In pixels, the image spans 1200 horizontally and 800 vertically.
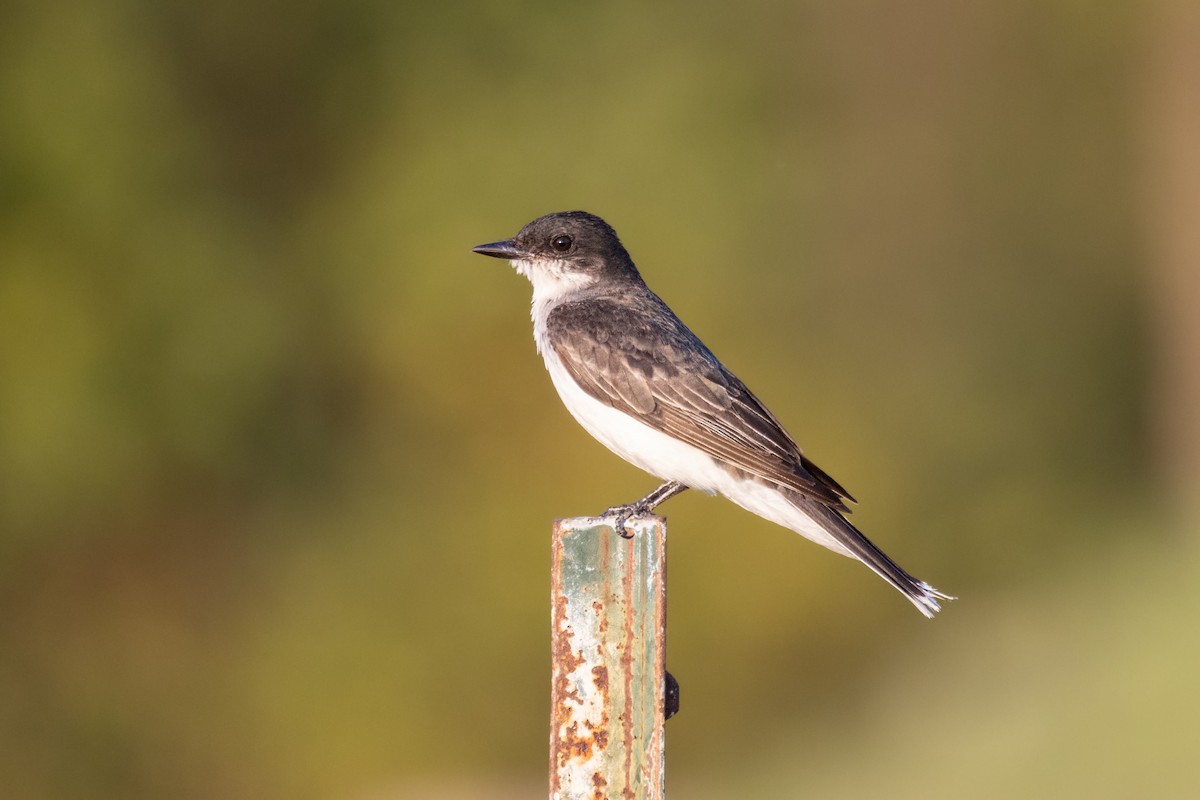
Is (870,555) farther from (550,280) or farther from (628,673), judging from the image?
(550,280)

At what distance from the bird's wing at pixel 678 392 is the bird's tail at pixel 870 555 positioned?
0.05 m

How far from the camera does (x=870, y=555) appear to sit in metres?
5.88

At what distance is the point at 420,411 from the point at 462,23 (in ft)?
20.9

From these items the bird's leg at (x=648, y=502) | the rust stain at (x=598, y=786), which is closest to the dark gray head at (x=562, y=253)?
the bird's leg at (x=648, y=502)

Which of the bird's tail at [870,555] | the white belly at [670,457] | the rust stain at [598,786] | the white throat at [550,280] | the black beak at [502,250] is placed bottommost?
the rust stain at [598,786]

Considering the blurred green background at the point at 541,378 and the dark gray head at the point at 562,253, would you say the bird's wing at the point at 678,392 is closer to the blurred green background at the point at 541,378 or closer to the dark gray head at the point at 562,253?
the dark gray head at the point at 562,253

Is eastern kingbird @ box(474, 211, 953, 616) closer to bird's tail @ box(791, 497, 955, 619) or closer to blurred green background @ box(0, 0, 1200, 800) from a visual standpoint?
bird's tail @ box(791, 497, 955, 619)

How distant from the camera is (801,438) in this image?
623 inches

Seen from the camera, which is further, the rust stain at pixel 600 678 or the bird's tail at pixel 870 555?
the bird's tail at pixel 870 555

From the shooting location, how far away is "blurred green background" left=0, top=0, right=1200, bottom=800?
14.3 meters

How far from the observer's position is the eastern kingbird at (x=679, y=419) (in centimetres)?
622

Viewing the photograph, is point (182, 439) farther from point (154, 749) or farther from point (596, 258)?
point (596, 258)

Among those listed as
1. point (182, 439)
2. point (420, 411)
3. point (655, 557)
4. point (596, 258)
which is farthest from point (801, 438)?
point (655, 557)

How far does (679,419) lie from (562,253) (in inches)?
59.6
